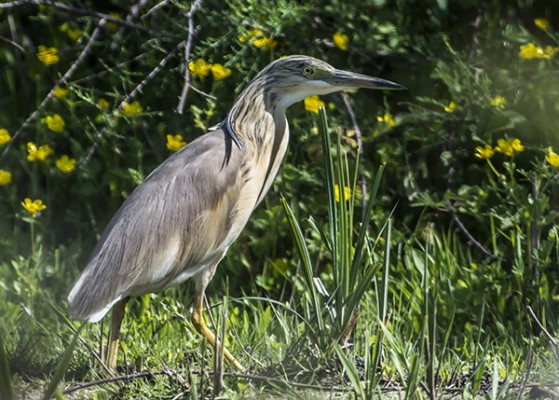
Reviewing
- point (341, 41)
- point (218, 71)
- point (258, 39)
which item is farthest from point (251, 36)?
point (341, 41)

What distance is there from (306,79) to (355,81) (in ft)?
0.74

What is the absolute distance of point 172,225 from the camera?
14.3ft

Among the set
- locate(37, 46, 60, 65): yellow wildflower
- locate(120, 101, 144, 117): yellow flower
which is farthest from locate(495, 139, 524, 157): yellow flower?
locate(37, 46, 60, 65): yellow wildflower

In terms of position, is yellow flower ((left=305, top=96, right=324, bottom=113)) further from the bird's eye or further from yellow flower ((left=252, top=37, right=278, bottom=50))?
the bird's eye

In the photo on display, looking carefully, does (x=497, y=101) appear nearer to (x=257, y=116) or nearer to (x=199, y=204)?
(x=257, y=116)

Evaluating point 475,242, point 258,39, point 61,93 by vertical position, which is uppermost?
point 258,39

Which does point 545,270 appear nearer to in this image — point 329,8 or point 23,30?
point 329,8

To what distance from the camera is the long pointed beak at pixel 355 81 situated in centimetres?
444

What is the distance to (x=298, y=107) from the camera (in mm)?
5535

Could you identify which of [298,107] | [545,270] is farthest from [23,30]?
[545,270]

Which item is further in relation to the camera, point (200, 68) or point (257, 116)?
point (200, 68)

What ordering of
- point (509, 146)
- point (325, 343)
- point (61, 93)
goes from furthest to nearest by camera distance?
1. point (61, 93)
2. point (509, 146)
3. point (325, 343)

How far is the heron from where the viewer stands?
4172 millimetres

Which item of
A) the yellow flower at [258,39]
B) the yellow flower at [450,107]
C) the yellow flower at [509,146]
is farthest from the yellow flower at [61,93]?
the yellow flower at [509,146]
